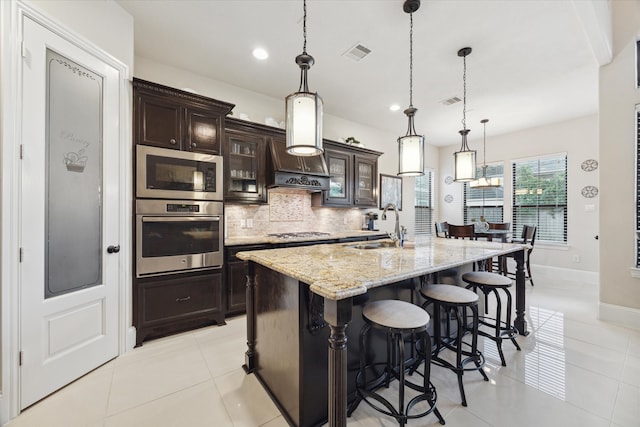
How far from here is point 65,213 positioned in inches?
75.2

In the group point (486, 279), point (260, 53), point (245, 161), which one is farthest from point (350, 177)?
point (486, 279)

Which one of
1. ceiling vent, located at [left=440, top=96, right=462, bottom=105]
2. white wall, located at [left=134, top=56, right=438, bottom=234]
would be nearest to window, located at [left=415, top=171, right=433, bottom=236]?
white wall, located at [left=134, top=56, right=438, bottom=234]

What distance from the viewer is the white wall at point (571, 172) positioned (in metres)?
4.73

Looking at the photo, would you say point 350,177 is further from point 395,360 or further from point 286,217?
point 395,360

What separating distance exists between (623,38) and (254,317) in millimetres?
4780

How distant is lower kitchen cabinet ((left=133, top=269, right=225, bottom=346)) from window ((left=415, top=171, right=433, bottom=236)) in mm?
5203

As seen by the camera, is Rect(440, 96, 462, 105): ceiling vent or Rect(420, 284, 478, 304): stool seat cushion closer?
Rect(420, 284, 478, 304): stool seat cushion

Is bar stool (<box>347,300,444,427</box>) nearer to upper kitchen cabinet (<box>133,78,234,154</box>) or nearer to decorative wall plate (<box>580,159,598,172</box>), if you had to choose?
upper kitchen cabinet (<box>133,78,234,154</box>)

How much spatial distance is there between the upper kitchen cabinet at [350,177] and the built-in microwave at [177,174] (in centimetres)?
189

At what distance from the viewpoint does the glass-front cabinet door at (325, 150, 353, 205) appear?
14.4ft

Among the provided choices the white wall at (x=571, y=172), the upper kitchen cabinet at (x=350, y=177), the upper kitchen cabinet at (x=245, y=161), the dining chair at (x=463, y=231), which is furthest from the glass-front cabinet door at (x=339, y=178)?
the white wall at (x=571, y=172)

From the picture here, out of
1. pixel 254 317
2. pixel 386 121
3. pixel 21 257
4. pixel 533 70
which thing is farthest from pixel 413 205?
pixel 21 257

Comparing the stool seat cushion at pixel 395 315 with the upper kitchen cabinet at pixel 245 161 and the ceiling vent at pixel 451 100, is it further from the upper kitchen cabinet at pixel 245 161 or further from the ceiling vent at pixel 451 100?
the ceiling vent at pixel 451 100

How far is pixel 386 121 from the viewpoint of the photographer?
519cm
